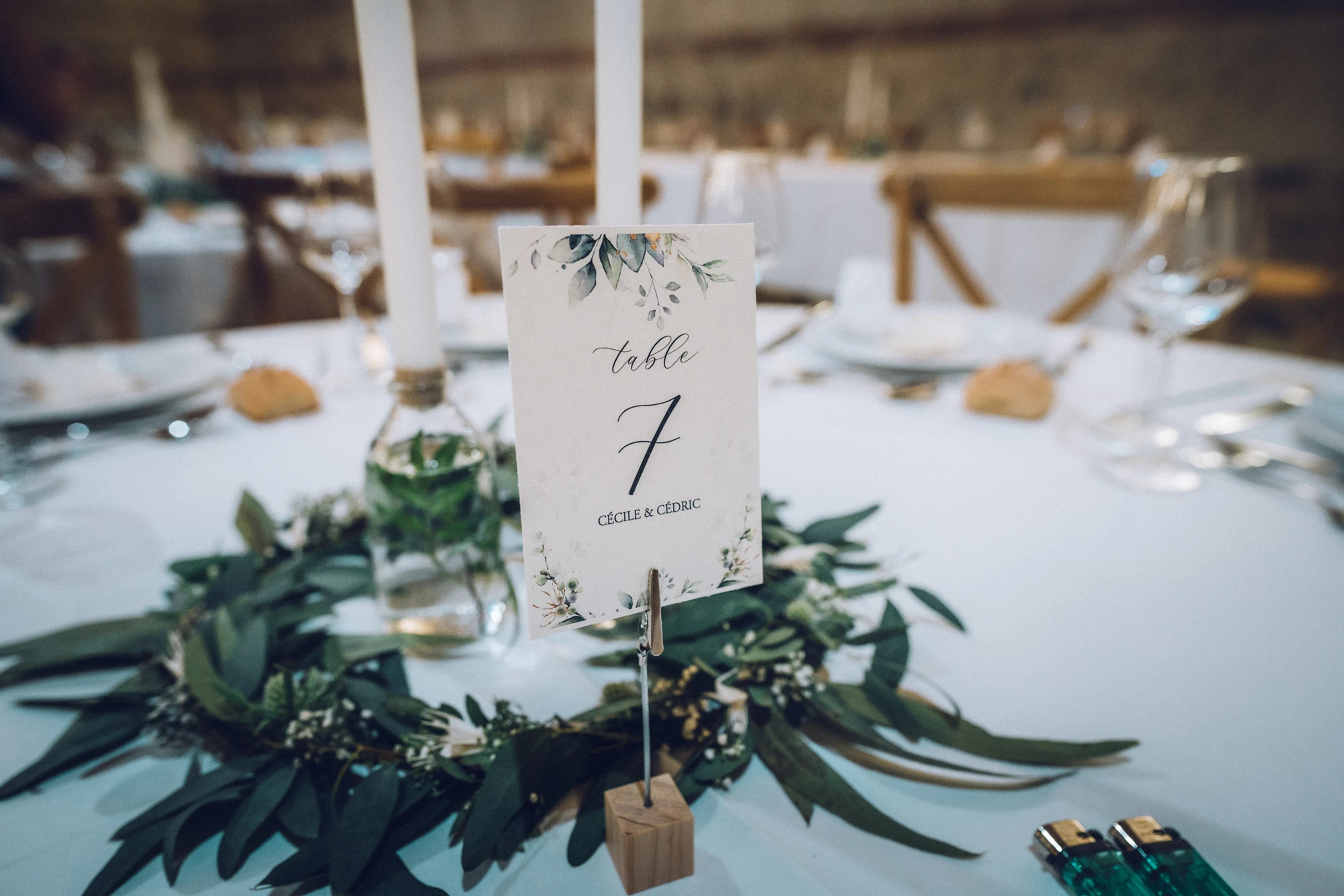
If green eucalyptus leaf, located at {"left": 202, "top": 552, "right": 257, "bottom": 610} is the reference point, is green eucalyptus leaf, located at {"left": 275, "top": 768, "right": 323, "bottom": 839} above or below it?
below

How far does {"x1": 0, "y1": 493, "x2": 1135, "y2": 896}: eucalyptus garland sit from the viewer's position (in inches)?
13.8

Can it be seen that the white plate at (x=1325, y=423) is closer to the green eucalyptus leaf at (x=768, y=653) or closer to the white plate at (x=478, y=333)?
the green eucalyptus leaf at (x=768, y=653)

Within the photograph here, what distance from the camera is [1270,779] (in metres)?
0.40

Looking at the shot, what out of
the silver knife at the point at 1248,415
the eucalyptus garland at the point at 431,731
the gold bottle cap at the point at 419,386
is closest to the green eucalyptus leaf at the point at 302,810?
the eucalyptus garland at the point at 431,731

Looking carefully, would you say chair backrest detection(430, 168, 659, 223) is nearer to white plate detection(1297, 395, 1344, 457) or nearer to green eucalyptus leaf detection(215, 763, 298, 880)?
white plate detection(1297, 395, 1344, 457)

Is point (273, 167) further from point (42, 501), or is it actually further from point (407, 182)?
point (407, 182)

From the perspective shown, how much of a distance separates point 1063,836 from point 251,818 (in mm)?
367

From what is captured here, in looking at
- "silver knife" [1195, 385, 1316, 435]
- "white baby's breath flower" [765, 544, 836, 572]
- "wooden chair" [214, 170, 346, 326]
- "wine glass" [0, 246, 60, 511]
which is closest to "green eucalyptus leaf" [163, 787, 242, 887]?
"white baby's breath flower" [765, 544, 836, 572]

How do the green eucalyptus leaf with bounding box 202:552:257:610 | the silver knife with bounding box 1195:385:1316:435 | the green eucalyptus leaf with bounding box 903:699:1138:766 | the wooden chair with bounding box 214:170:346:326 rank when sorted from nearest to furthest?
the green eucalyptus leaf with bounding box 903:699:1138:766, the green eucalyptus leaf with bounding box 202:552:257:610, the silver knife with bounding box 1195:385:1316:435, the wooden chair with bounding box 214:170:346:326

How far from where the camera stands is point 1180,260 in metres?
0.81

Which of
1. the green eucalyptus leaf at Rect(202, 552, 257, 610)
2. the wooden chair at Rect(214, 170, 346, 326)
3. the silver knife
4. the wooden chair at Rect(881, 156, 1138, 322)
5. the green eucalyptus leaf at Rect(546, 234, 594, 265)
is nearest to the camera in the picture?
the green eucalyptus leaf at Rect(546, 234, 594, 265)

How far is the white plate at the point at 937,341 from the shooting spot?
100 cm

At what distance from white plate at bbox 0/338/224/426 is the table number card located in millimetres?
726

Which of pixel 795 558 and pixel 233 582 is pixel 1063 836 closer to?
pixel 795 558
